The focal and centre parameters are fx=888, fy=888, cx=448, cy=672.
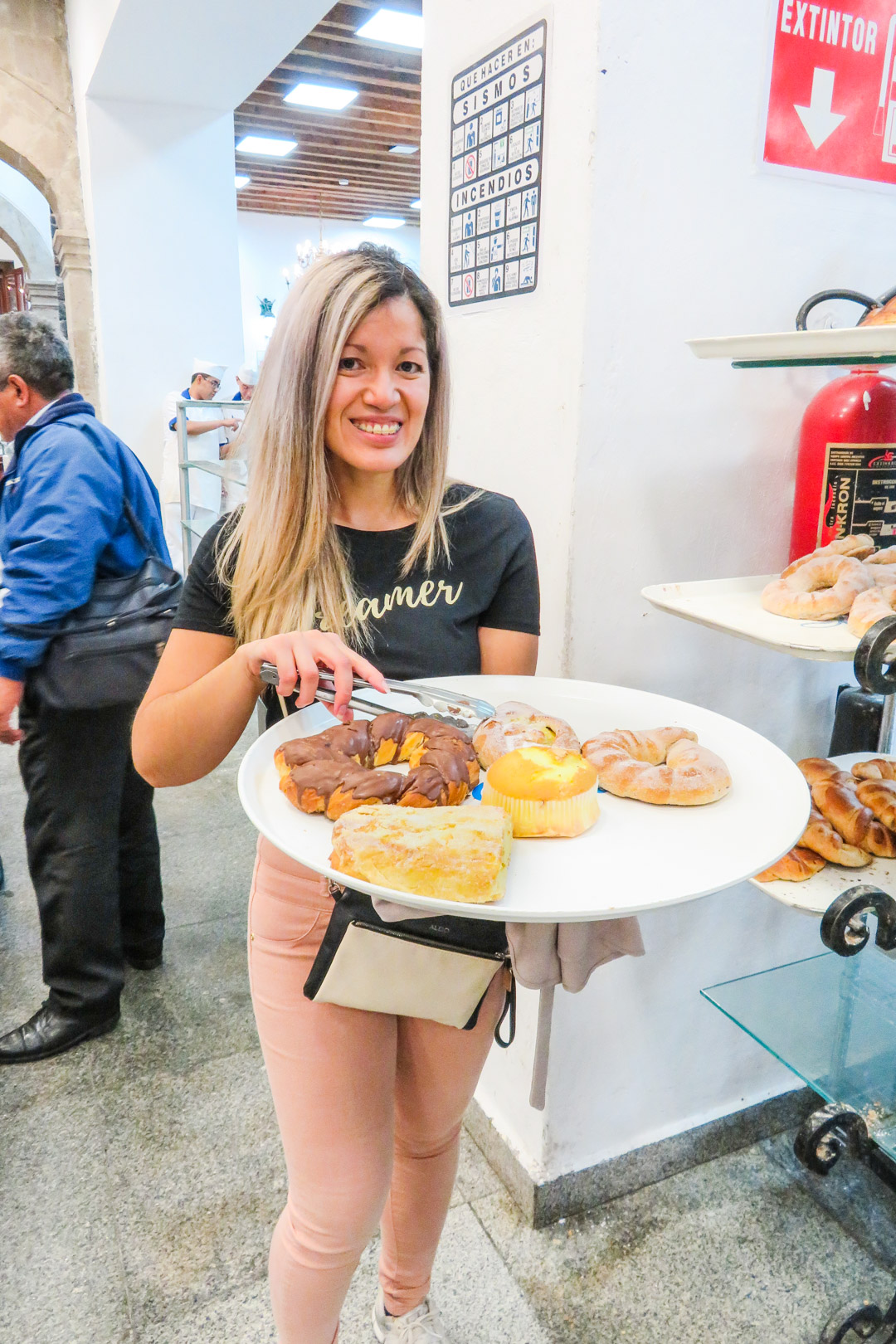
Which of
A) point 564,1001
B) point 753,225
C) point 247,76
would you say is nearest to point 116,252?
point 247,76

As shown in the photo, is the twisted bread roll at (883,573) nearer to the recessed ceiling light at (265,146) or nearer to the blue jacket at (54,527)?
the blue jacket at (54,527)

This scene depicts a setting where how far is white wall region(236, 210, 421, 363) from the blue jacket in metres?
11.1

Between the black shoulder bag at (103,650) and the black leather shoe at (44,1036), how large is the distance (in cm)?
82

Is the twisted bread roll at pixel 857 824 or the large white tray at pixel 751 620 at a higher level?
the large white tray at pixel 751 620

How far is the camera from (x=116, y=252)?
533 centimetres

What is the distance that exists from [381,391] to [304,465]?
15 cm

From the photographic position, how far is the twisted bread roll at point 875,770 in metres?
1.28

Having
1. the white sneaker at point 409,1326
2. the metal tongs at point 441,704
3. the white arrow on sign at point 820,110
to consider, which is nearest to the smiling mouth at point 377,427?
the metal tongs at point 441,704

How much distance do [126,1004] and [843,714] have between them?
Result: 2.02 m

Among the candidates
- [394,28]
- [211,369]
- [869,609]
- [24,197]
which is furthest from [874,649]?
[24,197]

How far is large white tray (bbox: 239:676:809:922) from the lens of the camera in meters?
0.77

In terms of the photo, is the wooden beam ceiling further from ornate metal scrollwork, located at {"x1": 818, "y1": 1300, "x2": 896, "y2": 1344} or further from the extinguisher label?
ornate metal scrollwork, located at {"x1": 818, "y1": 1300, "x2": 896, "y2": 1344}

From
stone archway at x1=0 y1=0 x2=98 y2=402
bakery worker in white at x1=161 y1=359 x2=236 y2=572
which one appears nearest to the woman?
bakery worker in white at x1=161 y1=359 x2=236 y2=572

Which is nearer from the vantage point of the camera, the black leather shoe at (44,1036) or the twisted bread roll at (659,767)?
the twisted bread roll at (659,767)
